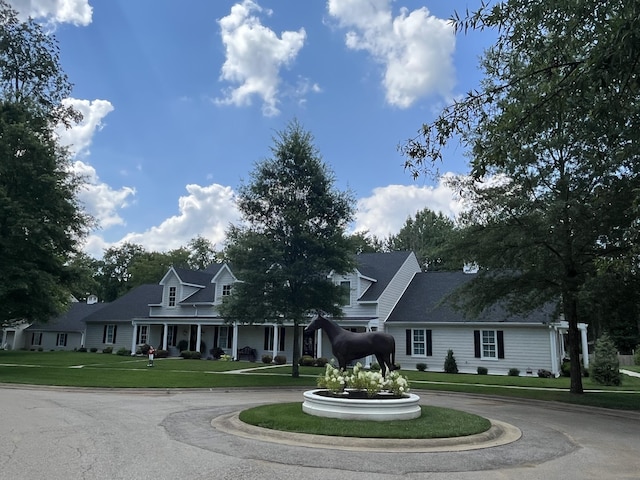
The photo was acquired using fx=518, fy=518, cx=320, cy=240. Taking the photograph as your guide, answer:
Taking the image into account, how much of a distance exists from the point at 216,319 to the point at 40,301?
13.3m

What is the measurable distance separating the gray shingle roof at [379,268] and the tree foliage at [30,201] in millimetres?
17259

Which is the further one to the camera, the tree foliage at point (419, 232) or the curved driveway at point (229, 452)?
the tree foliage at point (419, 232)

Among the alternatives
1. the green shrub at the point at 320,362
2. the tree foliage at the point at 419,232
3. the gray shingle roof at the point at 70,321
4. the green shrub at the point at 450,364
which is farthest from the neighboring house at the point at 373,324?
the tree foliage at the point at 419,232

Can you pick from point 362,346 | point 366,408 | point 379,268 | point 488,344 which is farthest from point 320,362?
point 366,408

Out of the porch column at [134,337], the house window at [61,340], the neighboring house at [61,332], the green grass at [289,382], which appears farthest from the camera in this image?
the house window at [61,340]

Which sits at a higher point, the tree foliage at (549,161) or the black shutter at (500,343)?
the tree foliage at (549,161)

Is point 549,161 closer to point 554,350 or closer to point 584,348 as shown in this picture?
point 554,350

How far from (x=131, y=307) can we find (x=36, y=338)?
41.9 feet

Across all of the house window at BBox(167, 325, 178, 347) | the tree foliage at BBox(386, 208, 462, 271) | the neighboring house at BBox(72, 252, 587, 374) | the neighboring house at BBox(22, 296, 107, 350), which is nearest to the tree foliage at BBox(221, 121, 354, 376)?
the neighboring house at BBox(72, 252, 587, 374)

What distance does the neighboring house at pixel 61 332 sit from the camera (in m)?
47.0

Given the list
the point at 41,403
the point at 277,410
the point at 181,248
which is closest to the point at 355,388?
the point at 277,410

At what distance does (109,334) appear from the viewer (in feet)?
147

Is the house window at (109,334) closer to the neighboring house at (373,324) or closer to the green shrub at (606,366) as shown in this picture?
the neighboring house at (373,324)

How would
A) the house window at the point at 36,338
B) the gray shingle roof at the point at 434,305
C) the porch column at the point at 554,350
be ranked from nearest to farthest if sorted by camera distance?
the porch column at the point at 554,350
the gray shingle roof at the point at 434,305
the house window at the point at 36,338
